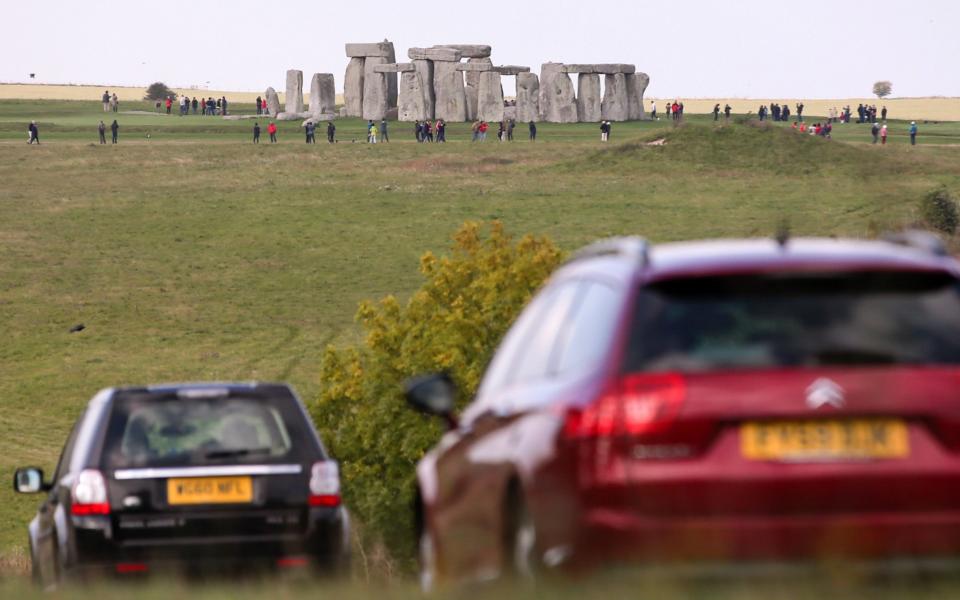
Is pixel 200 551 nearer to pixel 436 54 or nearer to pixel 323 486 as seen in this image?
pixel 323 486

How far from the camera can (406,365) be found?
169ft

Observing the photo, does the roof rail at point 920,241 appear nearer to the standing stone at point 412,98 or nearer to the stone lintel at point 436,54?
the standing stone at point 412,98

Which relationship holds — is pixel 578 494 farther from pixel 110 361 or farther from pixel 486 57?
pixel 486 57

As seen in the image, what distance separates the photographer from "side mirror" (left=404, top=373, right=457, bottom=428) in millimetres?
9727

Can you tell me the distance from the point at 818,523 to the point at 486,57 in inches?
5075

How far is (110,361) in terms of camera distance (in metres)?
68.4

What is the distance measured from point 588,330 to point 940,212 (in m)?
71.9

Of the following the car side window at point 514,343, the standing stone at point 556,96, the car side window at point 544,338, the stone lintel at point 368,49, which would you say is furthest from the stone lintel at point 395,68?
the car side window at point 544,338

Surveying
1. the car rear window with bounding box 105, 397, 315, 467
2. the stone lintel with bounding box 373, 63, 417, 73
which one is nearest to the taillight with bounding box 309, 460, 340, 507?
the car rear window with bounding box 105, 397, 315, 467

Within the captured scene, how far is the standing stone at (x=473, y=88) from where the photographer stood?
13138 cm

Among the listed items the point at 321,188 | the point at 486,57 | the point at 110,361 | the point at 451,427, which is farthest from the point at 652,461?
the point at 486,57

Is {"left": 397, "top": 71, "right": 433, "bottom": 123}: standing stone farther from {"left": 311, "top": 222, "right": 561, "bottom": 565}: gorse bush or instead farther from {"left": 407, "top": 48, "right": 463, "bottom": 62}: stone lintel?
{"left": 311, "top": 222, "right": 561, "bottom": 565}: gorse bush

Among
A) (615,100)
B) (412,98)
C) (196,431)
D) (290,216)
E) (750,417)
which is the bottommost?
(290,216)

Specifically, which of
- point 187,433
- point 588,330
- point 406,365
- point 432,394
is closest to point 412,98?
point 406,365
